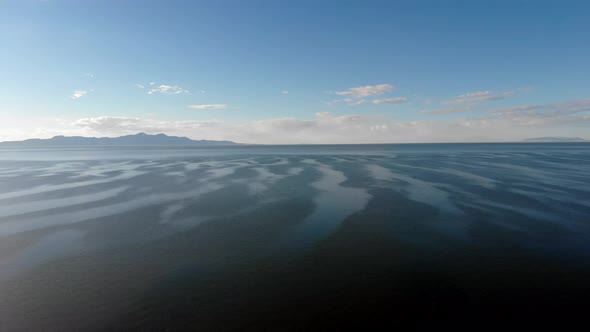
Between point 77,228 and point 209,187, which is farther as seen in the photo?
point 209,187

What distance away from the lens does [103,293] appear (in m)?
6.97

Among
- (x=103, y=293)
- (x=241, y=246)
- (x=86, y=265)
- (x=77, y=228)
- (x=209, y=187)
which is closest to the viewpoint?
(x=103, y=293)

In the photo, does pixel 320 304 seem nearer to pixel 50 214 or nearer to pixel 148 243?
pixel 148 243

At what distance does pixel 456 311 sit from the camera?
6.13 m

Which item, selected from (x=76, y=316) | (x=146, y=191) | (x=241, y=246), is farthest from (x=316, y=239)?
(x=146, y=191)

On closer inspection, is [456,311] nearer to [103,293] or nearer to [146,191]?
[103,293]

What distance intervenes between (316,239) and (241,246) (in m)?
2.68

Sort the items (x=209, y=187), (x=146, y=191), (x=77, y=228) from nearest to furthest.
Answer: (x=77, y=228), (x=146, y=191), (x=209, y=187)

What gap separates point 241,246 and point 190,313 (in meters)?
3.78

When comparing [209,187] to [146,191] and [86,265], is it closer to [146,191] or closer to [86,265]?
[146,191]

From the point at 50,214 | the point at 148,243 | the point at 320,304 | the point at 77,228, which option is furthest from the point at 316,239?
the point at 50,214

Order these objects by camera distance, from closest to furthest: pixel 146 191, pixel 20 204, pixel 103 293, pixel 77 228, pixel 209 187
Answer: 1. pixel 103 293
2. pixel 77 228
3. pixel 20 204
4. pixel 146 191
5. pixel 209 187

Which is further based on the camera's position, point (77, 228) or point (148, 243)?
point (77, 228)

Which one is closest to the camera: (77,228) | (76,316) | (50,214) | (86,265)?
(76,316)
